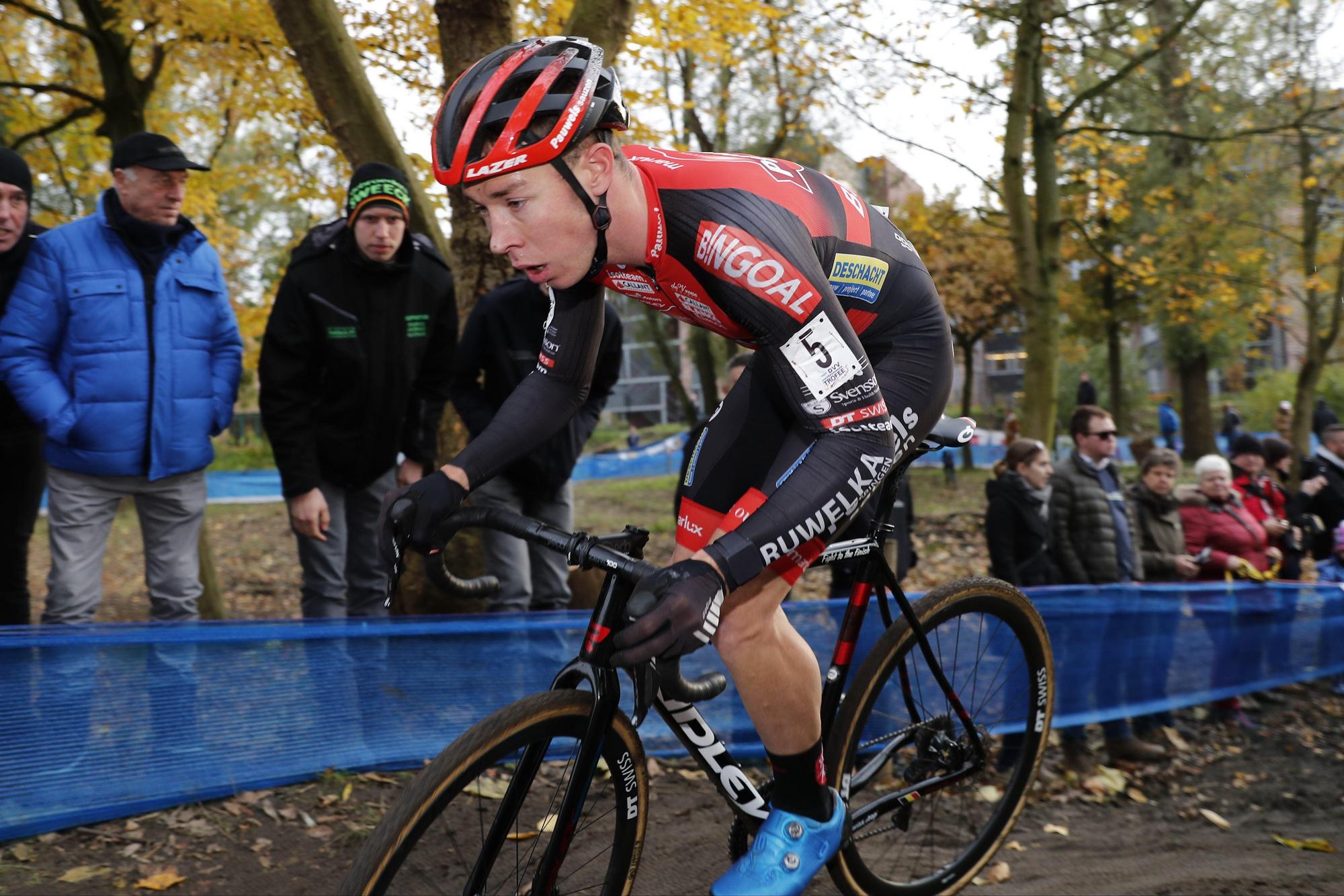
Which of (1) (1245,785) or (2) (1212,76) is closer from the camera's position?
(1) (1245,785)

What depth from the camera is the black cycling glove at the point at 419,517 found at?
7.98 ft

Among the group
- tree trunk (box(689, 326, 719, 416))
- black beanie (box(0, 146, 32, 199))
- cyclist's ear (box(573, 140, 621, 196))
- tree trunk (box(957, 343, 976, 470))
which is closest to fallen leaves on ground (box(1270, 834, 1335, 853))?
cyclist's ear (box(573, 140, 621, 196))

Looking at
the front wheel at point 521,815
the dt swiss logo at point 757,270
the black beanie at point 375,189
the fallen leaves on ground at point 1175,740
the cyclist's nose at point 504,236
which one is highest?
the black beanie at point 375,189

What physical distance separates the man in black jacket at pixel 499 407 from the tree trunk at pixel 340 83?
4.46 feet

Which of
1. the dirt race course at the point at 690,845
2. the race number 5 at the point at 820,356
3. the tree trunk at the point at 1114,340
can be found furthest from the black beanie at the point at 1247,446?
the tree trunk at the point at 1114,340

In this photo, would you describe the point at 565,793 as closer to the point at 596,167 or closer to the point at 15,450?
the point at 596,167

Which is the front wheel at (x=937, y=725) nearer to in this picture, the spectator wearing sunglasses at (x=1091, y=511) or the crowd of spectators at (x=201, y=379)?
the crowd of spectators at (x=201, y=379)

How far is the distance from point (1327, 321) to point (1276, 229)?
6.90ft

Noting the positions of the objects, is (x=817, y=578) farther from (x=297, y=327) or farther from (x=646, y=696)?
(x=646, y=696)

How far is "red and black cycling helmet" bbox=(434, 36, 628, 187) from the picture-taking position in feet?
7.23

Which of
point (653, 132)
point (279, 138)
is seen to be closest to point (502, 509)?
point (653, 132)

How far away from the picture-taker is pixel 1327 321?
14.4 m

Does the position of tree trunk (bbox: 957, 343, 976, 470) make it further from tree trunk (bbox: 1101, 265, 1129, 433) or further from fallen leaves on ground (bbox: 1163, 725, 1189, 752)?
fallen leaves on ground (bbox: 1163, 725, 1189, 752)

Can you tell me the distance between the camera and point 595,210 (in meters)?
2.33
